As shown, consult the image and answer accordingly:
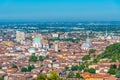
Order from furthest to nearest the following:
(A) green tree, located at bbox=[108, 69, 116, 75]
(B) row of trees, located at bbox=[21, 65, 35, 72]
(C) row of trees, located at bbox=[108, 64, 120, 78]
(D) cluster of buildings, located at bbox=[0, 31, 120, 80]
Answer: (B) row of trees, located at bbox=[21, 65, 35, 72]
(D) cluster of buildings, located at bbox=[0, 31, 120, 80]
(A) green tree, located at bbox=[108, 69, 116, 75]
(C) row of trees, located at bbox=[108, 64, 120, 78]

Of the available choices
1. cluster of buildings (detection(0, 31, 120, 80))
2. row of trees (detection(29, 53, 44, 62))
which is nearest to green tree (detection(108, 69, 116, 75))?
cluster of buildings (detection(0, 31, 120, 80))

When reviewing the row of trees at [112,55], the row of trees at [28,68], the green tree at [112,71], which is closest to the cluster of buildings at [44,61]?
the row of trees at [28,68]

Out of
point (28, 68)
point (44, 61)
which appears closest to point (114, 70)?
point (28, 68)

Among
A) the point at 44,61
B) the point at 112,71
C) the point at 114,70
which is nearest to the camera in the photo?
the point at 112,71

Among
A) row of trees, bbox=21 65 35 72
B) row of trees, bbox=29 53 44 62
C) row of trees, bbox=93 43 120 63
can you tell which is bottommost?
row of trees, bbox=21 65 35 72

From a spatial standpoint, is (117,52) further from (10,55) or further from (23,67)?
(10,55)

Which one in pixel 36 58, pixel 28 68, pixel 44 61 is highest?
pixel 36 58

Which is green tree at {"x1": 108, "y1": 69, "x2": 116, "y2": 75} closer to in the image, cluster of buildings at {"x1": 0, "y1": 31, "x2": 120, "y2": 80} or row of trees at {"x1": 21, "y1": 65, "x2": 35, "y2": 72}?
cluster of buildings at {"x1": 0, "y1": 31, "x2": 120, "y2": 80}

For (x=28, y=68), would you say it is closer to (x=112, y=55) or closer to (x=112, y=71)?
(x=112, y=55)

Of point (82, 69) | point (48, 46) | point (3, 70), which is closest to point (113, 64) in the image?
point (82, 69)

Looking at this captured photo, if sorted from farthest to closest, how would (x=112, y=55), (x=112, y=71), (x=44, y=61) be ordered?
(x=44, y=61)
(x=112, y=55)
(x=112, y=71)

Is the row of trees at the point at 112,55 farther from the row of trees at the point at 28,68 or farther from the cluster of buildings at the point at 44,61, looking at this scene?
the row of trees at the point at 28,68

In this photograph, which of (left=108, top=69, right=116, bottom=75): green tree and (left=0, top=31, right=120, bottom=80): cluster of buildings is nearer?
(left=108, top=69, right=116, bottom=75): green tree
